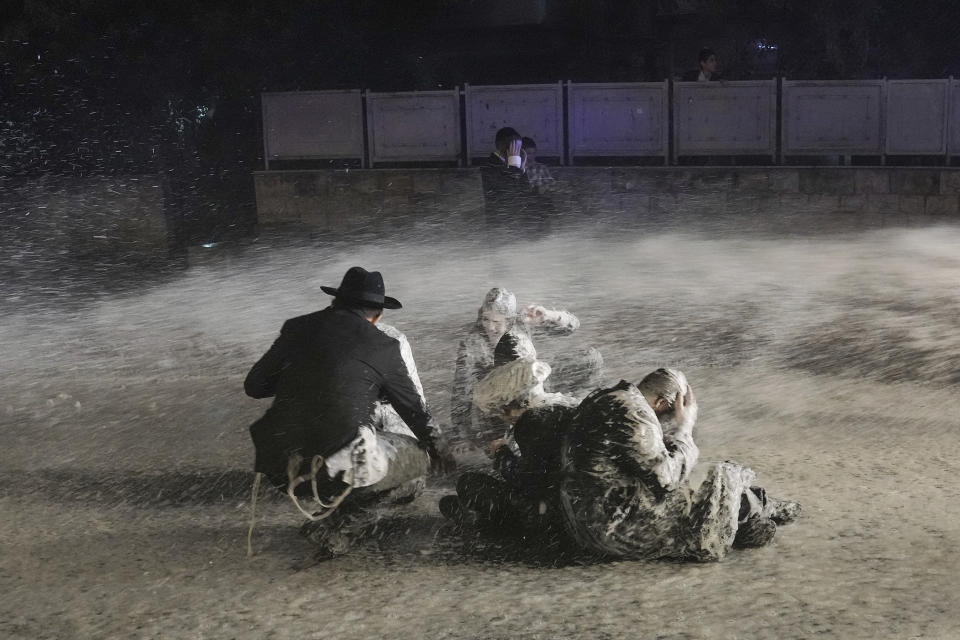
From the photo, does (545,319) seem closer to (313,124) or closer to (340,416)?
(340,416)

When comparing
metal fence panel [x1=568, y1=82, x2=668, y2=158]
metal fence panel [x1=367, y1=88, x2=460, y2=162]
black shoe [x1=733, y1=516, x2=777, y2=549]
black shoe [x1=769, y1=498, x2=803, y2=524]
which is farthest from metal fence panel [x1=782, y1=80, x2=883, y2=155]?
black shoe [x1=733, y1=516, x2=777, y2=549]

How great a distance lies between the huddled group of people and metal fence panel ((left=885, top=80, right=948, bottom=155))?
11795 millimetres

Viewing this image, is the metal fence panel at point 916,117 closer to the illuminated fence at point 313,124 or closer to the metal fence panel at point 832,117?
the metal fence panel at point 832,117

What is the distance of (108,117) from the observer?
1791cm

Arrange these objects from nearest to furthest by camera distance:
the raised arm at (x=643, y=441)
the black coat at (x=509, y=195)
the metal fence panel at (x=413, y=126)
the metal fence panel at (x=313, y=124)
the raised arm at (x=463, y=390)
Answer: the raised arm at (x=643, y=441) → the raised arm at (x=463, y=390) → the black coat at (x=509, y=195) → the metal fence panel at (x=413, y=126) → the metal fence panel at (x=313, y=124)

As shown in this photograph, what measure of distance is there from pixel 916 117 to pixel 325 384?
13009mm

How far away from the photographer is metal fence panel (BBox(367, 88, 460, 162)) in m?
15.9

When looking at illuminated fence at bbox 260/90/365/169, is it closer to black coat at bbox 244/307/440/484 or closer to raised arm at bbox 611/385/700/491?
black coat at bbox 244/307/440/484

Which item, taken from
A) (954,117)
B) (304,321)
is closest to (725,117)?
(954,117)

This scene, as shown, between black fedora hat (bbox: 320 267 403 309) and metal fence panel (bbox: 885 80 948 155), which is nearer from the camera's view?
black fedora hat (bbox: 320 267 403 309)

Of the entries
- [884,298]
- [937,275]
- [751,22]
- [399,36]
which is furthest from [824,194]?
[399,36]

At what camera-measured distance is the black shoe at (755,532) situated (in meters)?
4.30

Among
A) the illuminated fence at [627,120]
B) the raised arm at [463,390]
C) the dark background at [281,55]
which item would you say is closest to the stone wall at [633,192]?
the illuminated fence at [627,120]

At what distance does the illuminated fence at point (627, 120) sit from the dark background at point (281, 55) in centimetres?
206
